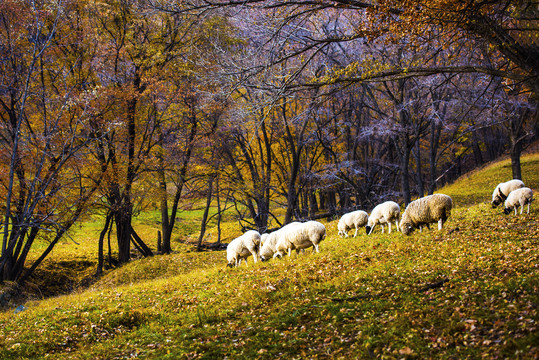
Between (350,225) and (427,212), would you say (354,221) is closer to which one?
(350,225)

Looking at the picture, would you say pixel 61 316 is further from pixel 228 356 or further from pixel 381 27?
pixel 381 27

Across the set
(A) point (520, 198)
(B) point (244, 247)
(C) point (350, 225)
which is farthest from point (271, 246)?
(A) point (520, 198)

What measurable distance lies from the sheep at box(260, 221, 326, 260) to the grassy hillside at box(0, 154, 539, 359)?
0.75 metres

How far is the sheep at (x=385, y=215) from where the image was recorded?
55.2 feet

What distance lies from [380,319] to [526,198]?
1249cm

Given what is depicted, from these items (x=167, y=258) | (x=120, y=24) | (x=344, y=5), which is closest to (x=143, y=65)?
(x=120, y=24)

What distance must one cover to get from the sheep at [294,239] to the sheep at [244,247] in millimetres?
378

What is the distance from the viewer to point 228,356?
23.2ft

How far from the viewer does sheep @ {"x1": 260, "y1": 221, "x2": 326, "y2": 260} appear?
48.3 ft

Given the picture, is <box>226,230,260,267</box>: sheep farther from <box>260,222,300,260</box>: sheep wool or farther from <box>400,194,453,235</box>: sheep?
<box>400,194,453,235</box>: sheep

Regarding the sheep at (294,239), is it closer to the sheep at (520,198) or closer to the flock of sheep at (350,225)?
the flock of sheep at (350,225)

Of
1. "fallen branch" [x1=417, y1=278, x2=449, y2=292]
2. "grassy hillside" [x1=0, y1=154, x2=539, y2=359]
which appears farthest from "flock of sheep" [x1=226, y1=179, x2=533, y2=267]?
"fallen branch" [x1=417, y1=278, x2=449, y2=292]

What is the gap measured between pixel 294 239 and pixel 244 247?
273 cm

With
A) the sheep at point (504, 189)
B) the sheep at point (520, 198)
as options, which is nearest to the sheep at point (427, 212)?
the sheep at point (520, 198)
